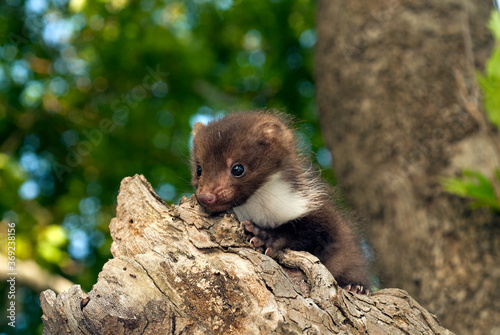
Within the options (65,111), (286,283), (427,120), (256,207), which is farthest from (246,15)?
(286,283)

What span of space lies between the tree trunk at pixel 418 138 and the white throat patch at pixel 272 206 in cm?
241

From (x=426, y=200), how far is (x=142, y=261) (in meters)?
4.90

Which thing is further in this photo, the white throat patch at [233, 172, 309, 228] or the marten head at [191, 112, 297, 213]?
the white throat patch at [233, 172, 309, 228]

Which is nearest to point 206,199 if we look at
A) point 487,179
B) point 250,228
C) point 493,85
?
point 250,228

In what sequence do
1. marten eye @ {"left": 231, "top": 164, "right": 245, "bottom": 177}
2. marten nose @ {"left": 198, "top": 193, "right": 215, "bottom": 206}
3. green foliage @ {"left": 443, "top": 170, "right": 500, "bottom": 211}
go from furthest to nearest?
green foliage @ {"left": 443, "top": 170, "right": 500, "bottom": 211}, marten eye @ {"left": 231, "top": 164, "right": 245, "bottom": 177}, marten nose @ {"left": 198, "top": 193, "right": 215, "bottom": 206}

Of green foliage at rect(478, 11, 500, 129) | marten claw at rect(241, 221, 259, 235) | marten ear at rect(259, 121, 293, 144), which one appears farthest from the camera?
green foliage at rect(478, 11, 500, 129)

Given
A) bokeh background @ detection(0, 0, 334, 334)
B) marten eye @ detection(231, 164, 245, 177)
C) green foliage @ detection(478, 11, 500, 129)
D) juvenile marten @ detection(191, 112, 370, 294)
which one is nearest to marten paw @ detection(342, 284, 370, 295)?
juvenile marten @ detection(191, 112, 370, 294)

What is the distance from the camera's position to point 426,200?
7277 mm

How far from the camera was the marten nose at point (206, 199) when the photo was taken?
421 cm

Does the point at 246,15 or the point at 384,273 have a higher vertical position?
the point at 246,15

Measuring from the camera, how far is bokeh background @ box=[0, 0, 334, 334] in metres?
9.40

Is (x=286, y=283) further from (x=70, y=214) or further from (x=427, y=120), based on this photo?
(x=70, y=214)

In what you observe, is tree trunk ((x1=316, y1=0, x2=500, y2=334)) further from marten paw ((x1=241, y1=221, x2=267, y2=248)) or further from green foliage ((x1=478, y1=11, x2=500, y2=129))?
marten paw ((x1=241, y1=221, x2=267, y2=248))

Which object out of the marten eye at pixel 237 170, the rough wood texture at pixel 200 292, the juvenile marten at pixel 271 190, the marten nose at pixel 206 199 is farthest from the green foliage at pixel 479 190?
the marten nose at pixel 206 199
